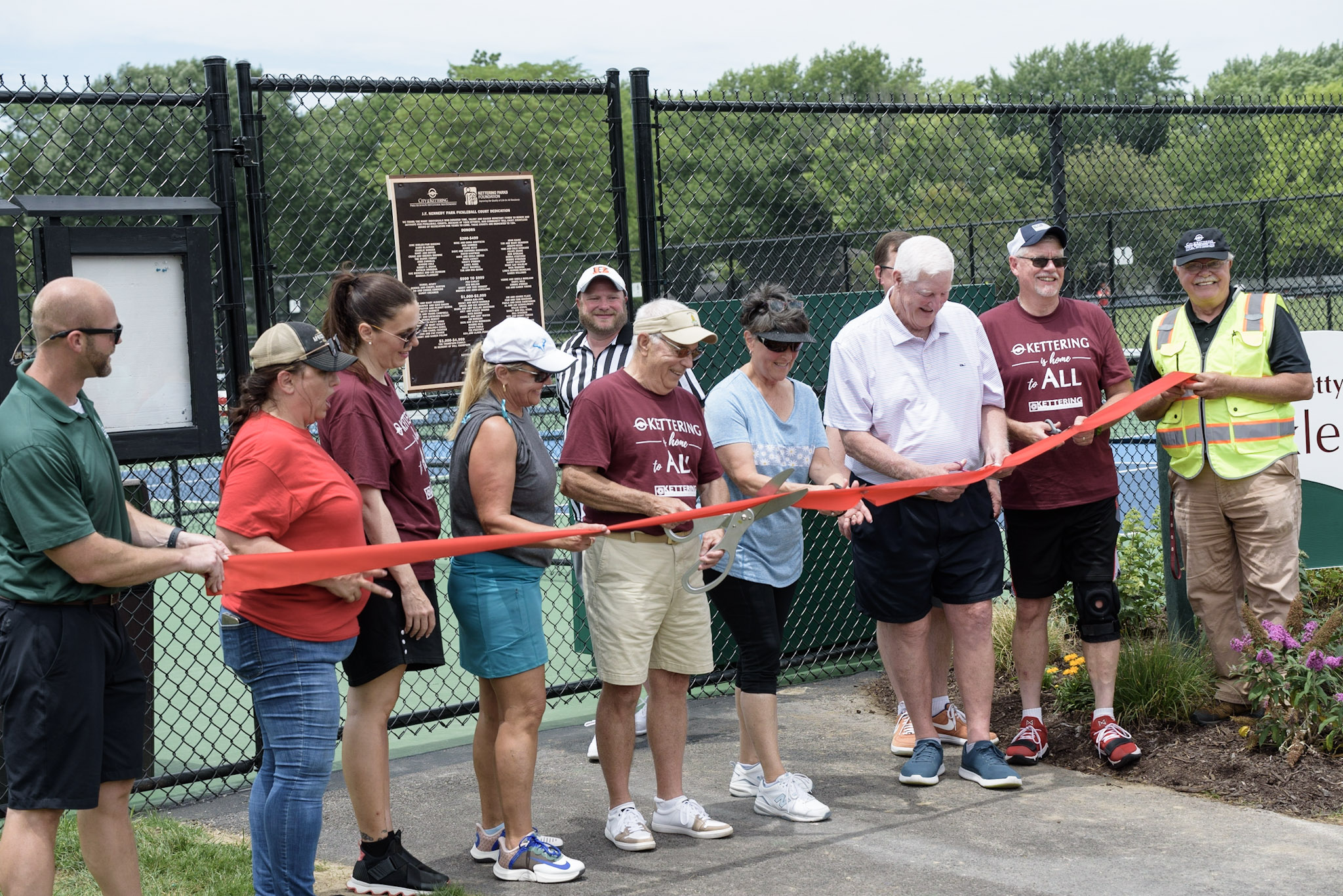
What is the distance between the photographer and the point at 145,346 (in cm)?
475

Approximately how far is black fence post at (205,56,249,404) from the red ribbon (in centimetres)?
173

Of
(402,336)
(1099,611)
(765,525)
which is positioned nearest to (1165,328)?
(1099,611)

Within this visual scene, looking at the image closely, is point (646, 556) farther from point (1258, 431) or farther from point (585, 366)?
point (1258, 431)

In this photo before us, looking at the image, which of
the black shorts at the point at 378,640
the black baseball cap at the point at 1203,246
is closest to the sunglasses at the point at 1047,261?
the black baseball cap at the point at 1203,246

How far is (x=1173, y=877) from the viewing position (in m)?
4.20

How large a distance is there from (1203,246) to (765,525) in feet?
7.60

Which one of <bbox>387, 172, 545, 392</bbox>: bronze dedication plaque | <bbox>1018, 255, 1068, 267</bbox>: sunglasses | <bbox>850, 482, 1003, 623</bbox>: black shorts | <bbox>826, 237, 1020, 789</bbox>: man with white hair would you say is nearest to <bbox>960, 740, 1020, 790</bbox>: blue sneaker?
<bbox>826, 237, 1020, 789</bbox>: man with white hair

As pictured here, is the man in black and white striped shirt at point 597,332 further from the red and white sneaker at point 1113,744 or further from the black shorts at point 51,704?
the black shorts at point 51,704

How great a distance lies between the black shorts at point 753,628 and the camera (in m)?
4.93

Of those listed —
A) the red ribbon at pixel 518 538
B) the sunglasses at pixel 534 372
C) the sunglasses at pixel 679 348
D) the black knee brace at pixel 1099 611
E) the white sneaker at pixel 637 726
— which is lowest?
the white sneaker at pixel 637 726

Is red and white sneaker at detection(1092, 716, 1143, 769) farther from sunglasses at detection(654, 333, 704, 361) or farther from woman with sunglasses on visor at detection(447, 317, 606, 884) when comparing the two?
sunglasses at detection(654, 333, 704, 361)

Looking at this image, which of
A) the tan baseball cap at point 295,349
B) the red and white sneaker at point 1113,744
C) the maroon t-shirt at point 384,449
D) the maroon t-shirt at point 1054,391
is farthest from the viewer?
the maroon t-shirt at point 1054,391

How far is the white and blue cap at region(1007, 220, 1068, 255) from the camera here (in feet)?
17.8

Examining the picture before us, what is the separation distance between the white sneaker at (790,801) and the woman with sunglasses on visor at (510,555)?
0.90 metres
